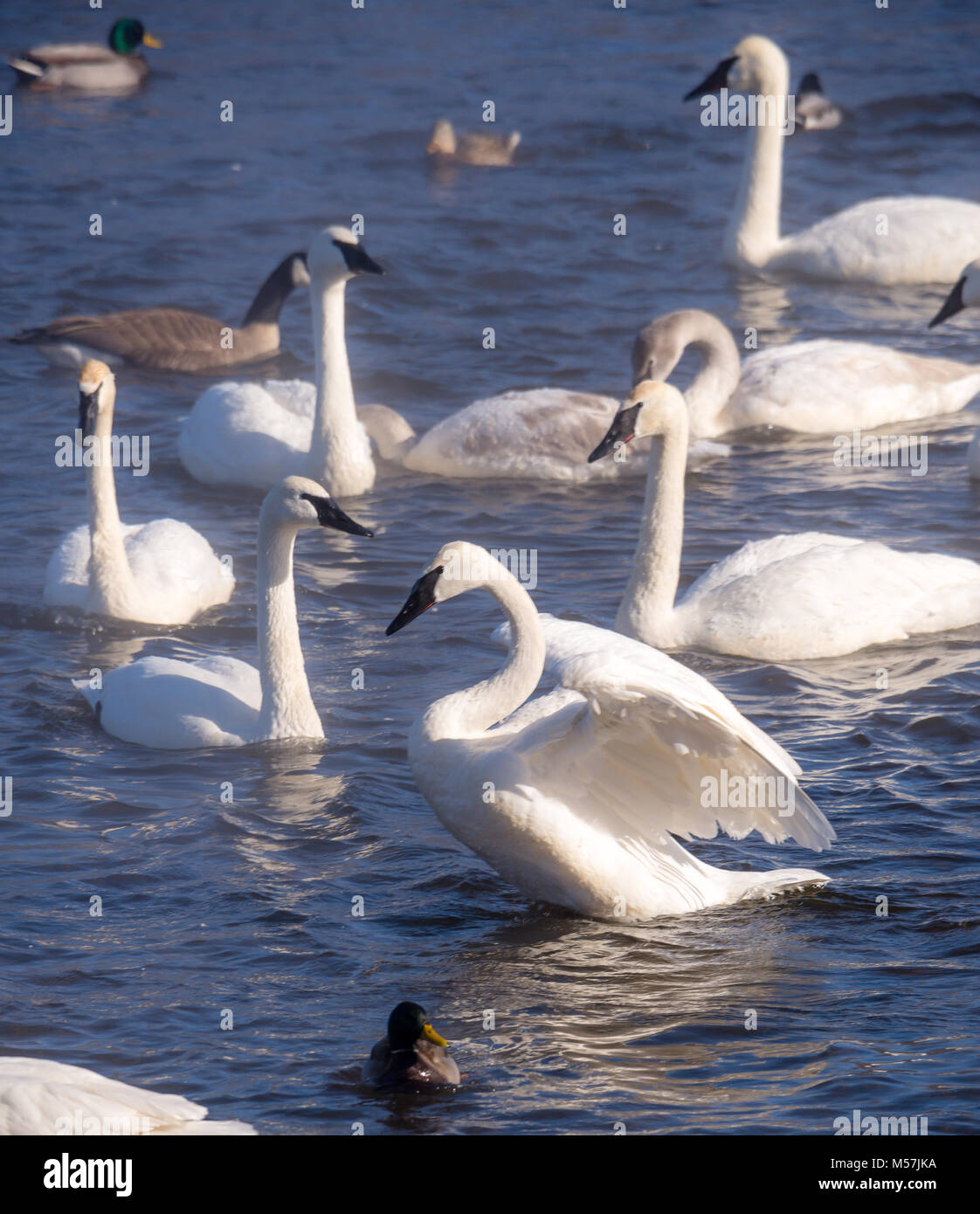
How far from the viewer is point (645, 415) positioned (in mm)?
9781

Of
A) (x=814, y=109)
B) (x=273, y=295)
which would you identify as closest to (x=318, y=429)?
(x=273, y=295)

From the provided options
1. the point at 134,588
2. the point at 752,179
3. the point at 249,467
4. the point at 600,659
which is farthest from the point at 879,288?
the point at 600,659

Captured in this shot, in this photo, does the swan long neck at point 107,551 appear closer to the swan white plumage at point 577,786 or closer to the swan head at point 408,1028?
the swan white plumage at point 577,786

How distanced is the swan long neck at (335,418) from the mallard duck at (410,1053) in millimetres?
6741

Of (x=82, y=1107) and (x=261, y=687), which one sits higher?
(x=261, y=687)

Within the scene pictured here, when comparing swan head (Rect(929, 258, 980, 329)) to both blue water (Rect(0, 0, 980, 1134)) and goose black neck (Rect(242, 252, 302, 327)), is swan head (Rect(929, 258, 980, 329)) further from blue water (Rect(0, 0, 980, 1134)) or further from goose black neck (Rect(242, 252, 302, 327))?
goose black neck (Rect(242, 252, 302, 327))

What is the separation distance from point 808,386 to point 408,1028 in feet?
26.7

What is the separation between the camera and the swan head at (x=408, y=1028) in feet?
18.9

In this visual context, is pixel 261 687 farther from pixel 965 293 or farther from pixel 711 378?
pixel 965 293

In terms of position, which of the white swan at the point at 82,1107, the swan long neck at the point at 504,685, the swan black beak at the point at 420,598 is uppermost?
the swan black beak at the point at 420,598

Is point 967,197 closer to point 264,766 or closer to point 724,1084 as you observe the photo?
point 264,766

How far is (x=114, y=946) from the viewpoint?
6789 mm

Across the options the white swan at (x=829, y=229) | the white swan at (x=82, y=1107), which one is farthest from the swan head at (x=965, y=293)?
the white swan at (x=82, y=1107)

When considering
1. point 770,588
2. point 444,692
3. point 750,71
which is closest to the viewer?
point 444,692
